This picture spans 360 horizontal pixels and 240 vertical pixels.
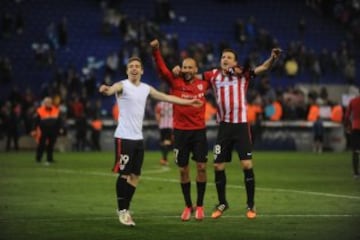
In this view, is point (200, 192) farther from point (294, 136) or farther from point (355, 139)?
point (294, 136)

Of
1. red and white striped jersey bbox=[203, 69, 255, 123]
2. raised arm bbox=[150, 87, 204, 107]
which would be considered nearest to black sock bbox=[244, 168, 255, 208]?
red and white striped jersey bbox=[203, 69, 255, 123]

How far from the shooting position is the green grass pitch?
1213 cm

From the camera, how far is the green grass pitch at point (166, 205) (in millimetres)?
12133

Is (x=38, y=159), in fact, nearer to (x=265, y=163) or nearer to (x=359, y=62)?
(x=265, y=163)

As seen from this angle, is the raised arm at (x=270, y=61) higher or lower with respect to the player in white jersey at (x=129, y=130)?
higher

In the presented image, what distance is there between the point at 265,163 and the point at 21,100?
13090 mm

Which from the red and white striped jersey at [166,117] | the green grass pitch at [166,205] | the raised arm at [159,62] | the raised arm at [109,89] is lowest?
the green grass pitch at [166,205]

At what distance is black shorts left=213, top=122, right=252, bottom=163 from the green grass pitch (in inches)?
37.0

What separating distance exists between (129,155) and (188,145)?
1681 millimetres

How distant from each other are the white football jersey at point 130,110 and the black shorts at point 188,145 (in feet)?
4.67

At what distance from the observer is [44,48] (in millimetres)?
42375

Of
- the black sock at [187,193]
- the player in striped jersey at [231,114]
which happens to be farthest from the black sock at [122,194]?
the player in striped jersey at [231,114]

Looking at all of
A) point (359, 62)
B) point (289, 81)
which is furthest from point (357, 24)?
point (289, 81)

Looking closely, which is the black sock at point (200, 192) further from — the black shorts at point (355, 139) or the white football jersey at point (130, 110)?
the black shorts at point (355, 139)
